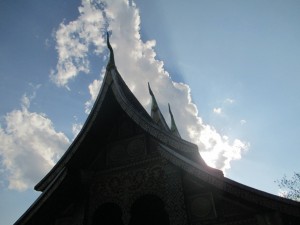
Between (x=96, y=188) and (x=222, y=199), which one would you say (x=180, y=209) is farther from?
(x=96, y=188)

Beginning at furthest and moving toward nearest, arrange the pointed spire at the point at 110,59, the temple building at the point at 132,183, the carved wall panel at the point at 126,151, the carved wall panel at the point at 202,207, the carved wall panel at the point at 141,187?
the pointed spire at the point at 110,59 → the carved wall panel at the point at 126,151 → the carved wall panel at the point at 141,187 → the carved wall panel at the point at 202,207 → the temple building at the point at 132,183

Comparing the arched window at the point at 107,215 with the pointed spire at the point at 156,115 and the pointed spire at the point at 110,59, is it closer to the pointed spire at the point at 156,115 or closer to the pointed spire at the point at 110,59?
the pointed spire at the point at 156,115

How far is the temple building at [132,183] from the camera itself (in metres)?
4.66

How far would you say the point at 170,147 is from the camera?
5477 millimetres

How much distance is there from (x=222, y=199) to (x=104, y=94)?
12.8 ft

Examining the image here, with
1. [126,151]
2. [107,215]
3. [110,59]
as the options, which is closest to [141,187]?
[126,151]

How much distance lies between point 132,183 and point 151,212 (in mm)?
1140

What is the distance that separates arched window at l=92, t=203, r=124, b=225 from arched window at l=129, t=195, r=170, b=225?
0.60 m

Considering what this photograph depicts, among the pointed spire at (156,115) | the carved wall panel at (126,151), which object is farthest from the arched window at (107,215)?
the pointed spire at (156,115)

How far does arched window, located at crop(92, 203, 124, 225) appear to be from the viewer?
246 inches

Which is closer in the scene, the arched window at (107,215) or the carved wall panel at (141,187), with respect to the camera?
the carved wall panel at (141,187)

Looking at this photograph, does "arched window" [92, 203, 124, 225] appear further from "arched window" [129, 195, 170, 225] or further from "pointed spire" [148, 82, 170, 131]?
"pointed spire" [148, 82, 170, 131]

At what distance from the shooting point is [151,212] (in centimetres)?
651

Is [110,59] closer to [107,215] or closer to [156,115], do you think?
[156,115]
